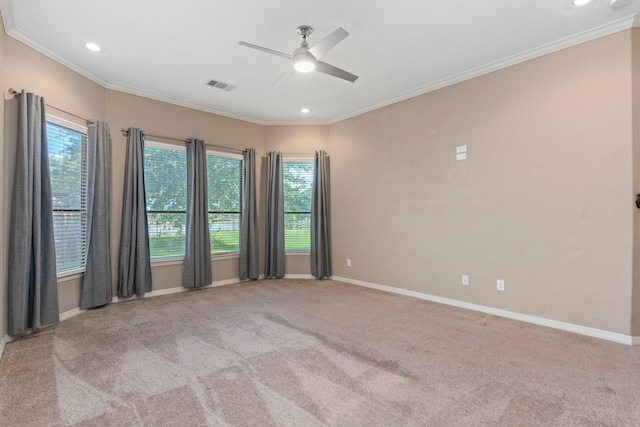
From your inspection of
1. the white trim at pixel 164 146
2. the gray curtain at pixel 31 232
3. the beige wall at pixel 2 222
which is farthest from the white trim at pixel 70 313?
the white trim at pixel 164 146

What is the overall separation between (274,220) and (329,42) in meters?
3.64

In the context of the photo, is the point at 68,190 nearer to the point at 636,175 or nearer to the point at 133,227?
the point at 133,227

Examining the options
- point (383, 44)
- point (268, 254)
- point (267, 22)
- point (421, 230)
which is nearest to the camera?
point (267, 22)

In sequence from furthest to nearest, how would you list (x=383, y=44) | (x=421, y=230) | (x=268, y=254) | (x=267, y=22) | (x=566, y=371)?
(x=268, y=254)
(x=421, y=230)
(x=383, y=44)
(x=267, y=22)
(x=566, y=371)

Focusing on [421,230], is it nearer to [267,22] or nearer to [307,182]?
[307,182]

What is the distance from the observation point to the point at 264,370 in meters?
2.49

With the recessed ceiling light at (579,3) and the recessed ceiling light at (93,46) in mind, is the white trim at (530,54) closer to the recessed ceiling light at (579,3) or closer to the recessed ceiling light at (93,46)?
the recessed ceiling light at (579,3)

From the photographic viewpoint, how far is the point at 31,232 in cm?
315

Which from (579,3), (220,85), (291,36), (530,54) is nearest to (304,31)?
(291,36)

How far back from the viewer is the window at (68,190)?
143 inches

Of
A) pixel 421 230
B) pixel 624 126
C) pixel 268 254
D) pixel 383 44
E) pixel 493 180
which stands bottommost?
pixel 268 254

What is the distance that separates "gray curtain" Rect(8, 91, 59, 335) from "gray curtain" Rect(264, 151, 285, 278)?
10.2 ft

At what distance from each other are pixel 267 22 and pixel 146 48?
1.43 meters

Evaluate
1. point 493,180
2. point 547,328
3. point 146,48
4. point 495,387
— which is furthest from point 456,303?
point 146,48
